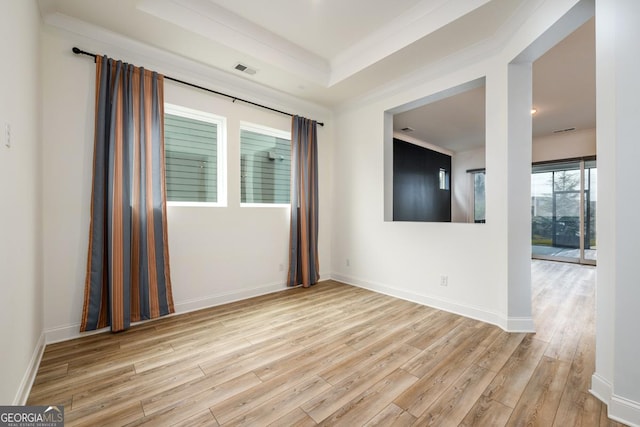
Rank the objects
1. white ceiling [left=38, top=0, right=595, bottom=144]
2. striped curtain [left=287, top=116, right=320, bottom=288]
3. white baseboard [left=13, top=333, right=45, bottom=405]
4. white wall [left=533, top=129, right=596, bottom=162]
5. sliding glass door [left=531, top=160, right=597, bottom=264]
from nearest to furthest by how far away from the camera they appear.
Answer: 1. white baseboard [left=13, top=333, right=45, bottom=405]
2. white ceiling [left=38, top=0, right=595, bottom=144]
3. striped curtain [left=287, top=116, right=320, bottom=288]
4. white wall [left=533, top=129, right=596, bottom=162]
5. sliding glass door [left=531, top=160, right=597, bottom=264]

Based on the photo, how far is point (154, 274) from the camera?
9.32 ft

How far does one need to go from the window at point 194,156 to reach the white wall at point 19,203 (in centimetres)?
111

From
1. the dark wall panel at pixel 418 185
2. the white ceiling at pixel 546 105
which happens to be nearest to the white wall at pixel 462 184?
the dark wall panel at pixel 418 185

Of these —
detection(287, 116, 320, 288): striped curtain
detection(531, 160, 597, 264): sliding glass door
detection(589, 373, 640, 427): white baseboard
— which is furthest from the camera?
detection(531, 160, 597, 264): sliding glass door

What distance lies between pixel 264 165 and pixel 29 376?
3.03 m

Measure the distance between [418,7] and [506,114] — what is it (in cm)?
133

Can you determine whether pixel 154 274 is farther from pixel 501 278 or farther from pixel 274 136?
pixel 501 278

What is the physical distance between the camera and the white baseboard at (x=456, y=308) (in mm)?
2637

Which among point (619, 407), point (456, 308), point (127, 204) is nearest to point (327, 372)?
point (619, 407)

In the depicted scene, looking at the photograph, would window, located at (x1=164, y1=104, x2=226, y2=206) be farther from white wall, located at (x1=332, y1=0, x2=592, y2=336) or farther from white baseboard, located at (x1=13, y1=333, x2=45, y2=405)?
white wall, located at (x1=332, y1=0, x2=592, y2=336)

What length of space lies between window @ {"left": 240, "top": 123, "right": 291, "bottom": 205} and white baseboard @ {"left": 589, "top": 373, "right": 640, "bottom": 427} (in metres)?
3.59

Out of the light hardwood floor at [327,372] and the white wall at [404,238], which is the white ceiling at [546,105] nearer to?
the white wall at [404,238]

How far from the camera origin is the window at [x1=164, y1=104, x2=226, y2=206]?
3.15 metres

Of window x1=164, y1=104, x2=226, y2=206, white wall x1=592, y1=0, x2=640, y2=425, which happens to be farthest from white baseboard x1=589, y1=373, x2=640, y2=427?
window x1=164, y1=104, x2=226, y2=206
